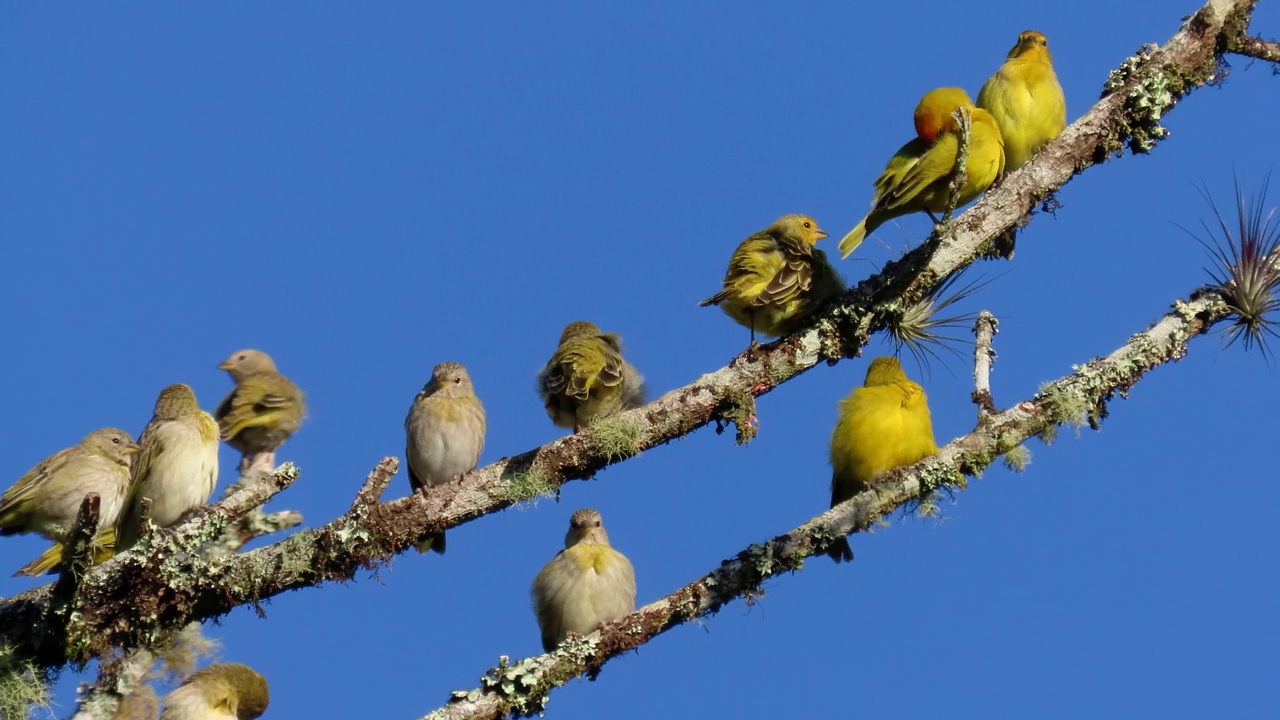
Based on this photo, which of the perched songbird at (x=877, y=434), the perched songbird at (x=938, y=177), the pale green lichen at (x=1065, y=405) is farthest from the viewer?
the perched songbird at (x=938, y=177)

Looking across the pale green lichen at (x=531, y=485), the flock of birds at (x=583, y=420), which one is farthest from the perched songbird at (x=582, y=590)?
the pale green lichen at (x=531, y=485)

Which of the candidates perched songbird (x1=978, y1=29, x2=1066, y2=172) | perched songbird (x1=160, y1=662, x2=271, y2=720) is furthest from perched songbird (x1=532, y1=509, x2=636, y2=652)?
perched songbird (x1=978, y1=29, x2=1066, y2=172)

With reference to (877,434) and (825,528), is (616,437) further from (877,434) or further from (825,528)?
(877,434)

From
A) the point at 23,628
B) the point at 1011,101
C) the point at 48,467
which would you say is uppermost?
the point at 1011,101

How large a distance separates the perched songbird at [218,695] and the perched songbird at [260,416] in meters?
2.09

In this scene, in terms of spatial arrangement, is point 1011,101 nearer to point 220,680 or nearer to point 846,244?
point 846,244

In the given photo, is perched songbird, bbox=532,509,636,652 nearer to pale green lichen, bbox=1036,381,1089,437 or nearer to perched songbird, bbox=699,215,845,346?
perched songbird, bbox=699,215,845,346

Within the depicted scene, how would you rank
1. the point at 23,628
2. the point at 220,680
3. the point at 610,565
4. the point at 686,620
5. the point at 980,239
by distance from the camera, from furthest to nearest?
1. the point at 610,565
2. the point at 220,680
3. the point at 980,239
4. the point at 23,628
5. the point at 686,620

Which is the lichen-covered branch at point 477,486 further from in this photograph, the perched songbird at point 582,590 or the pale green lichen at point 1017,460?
the perched songbird at point 582,590

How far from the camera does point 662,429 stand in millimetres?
7742

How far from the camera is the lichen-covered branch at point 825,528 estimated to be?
22.9 feet

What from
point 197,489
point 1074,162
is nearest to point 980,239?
point 1074,162

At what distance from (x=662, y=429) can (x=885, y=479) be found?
1.25 meters

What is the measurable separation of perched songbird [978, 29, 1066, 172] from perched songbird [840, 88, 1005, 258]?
9.5 inches
